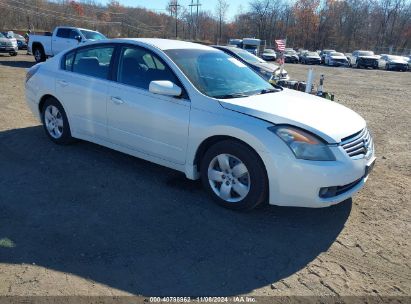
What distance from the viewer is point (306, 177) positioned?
351cm

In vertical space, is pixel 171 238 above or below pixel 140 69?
below

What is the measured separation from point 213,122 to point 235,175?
0.59 m

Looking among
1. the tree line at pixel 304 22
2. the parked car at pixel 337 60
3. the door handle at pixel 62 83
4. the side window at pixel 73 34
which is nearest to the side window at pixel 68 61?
the door handle at pixel 62 83

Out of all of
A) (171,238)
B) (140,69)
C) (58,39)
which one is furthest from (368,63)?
(171,238)

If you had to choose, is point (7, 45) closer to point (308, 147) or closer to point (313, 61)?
point (308, 147)

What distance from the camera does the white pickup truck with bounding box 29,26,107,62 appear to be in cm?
1788

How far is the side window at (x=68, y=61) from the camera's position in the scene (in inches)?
215

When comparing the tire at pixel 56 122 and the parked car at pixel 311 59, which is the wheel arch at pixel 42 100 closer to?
the tire at pixel 56 122

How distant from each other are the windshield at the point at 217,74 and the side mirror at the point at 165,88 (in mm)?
239

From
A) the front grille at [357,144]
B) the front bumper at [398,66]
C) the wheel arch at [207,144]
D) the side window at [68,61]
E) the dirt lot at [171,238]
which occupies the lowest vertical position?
the dirt lot at [171,238]

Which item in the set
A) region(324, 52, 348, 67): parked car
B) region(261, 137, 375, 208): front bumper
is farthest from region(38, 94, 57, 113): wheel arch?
region(324, 52, 348, 67): parked car

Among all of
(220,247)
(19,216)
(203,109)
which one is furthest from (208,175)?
(19,216)

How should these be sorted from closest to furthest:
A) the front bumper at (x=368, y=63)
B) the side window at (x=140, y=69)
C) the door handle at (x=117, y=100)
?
the side window at (x=140, y=69), the door handle at (x=117, y=100), the front bumper at (x=368, y=63)

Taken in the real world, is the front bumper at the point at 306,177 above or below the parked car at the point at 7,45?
below
